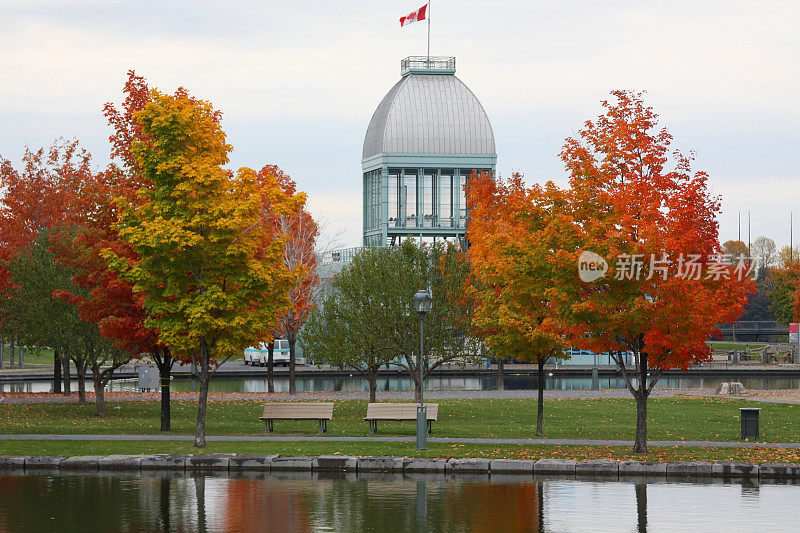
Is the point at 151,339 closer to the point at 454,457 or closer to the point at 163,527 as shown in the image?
the point at 454,457

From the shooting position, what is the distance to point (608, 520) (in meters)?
16.9

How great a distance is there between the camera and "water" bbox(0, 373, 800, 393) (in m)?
57.2

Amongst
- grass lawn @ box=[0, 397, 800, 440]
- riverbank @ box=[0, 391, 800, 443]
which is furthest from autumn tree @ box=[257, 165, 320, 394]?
grass lawn @ box=[0, 397, 800, 440]

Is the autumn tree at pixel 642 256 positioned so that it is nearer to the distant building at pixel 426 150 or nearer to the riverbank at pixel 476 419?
the riverbank at pixel 476 419

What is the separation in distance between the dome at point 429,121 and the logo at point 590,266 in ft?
168

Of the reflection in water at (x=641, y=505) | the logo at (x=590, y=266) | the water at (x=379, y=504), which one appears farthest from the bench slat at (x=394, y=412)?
the reflection in water at (x=641, y=505)

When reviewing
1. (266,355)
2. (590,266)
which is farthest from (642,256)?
(266,355)

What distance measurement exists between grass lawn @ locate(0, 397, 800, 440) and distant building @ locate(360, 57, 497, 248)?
3274 centimetres

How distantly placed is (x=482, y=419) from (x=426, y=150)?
41048 mm

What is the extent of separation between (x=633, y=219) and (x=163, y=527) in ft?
Result: 42.7

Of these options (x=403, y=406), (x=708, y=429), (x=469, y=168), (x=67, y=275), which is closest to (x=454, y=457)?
(x=403, y=406)

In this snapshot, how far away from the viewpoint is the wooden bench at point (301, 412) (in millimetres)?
30562

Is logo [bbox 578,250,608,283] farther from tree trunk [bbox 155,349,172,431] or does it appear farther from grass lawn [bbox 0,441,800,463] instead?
tree trunk [bbox 155,349,172,431]

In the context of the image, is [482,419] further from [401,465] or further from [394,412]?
[401,465]
